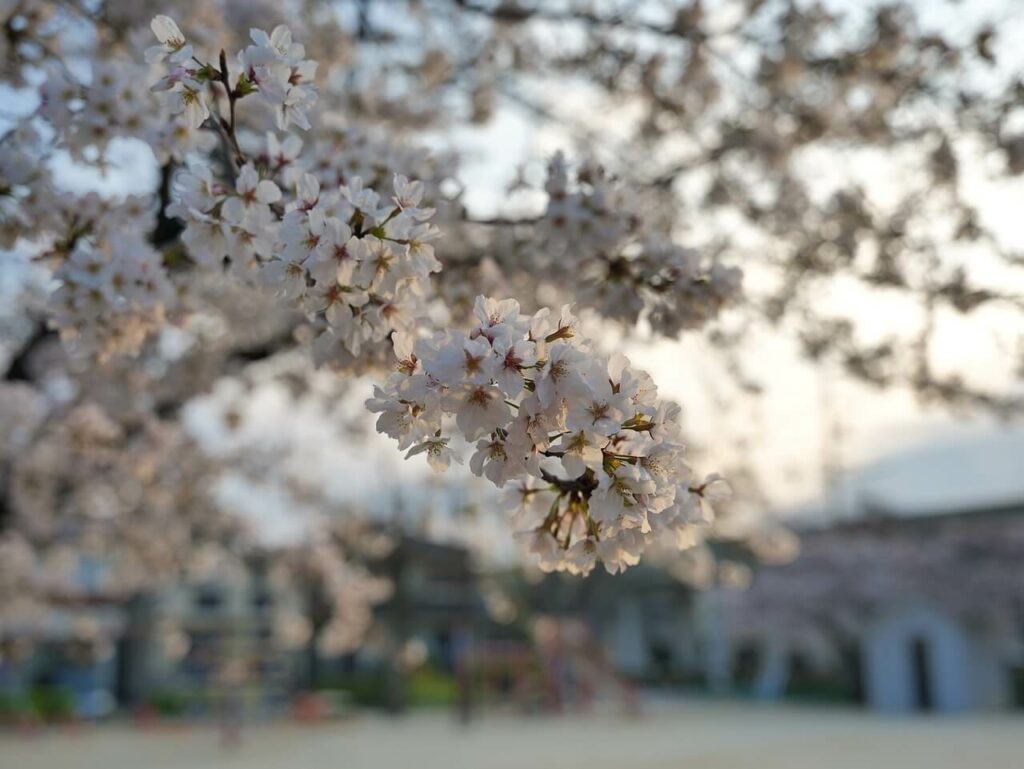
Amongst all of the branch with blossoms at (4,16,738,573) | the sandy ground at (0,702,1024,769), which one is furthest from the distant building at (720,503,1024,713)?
the branch with blossoms at (4,16,738,573)

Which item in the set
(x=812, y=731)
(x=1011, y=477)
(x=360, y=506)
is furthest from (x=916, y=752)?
(x=360, y=506)

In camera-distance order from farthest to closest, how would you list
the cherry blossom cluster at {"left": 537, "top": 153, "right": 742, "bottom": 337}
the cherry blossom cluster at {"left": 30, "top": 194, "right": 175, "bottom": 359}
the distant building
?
the distant building → the cherry blossom cluster at {"left": 537, "top": 153, "right": 742, "bottom": 337} → the cherry blossom cluster at {"left": 30, "top": 194, "right": 175, "bottom": 359}

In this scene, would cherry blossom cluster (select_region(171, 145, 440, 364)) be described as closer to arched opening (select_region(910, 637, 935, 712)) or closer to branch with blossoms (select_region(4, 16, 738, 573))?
branch with blossoms (select_region(4, 16, 738, 573))

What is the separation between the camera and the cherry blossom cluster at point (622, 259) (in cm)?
224

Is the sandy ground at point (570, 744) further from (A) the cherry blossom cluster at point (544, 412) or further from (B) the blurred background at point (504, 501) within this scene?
(A) the cherry blossom cluster at point (544, 412)

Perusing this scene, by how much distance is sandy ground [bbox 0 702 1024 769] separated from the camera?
9.04 m

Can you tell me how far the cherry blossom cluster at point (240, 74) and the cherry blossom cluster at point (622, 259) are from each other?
850mm

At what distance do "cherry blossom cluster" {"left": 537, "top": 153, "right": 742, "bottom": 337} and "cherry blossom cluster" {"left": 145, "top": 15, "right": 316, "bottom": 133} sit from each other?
0.85 meters

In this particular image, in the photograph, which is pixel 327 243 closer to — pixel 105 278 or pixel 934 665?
pixel 105 278

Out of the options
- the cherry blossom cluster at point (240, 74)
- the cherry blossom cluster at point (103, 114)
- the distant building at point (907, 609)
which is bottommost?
the distant building at point (907, 609)

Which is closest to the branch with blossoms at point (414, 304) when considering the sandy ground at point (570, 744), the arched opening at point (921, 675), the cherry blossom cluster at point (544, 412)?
the cherry blossom cluster at point (544, 412)

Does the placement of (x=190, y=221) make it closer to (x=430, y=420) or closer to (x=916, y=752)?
(x=430, y=420)

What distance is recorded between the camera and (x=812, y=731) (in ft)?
40.4

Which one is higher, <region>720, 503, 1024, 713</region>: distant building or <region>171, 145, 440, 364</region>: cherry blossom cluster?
<region>171, 145, 440, 364</region>: cherry blossom cluster
